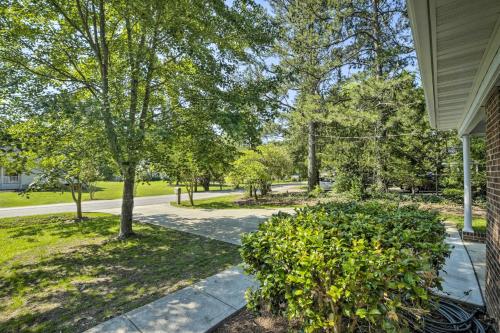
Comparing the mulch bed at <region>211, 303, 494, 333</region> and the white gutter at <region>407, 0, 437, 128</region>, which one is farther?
the mulch bed at <region>211, 303, 494, 333</region>

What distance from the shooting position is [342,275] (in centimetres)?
183

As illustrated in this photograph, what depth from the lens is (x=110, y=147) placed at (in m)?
4.58

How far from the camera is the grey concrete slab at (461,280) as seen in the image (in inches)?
130

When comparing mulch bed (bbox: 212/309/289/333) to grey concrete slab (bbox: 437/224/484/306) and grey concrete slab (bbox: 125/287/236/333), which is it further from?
grey concrete slab (bbox: 437/224/484/306)

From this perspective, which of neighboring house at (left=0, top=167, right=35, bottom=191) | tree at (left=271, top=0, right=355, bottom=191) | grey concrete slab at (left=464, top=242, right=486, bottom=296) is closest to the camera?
grey concrete slab at (left=464, top=242, right=486, bottom=296)

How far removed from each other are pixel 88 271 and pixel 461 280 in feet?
20.3

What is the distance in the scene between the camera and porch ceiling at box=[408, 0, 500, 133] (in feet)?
5.15

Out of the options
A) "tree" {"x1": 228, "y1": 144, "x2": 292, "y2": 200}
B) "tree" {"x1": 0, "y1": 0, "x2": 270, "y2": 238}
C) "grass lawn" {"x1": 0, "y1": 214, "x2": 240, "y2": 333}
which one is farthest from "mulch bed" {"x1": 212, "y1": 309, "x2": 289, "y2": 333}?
"tree" {"x1": 228, "y1": 144, "x2": 292, "y2": 200}

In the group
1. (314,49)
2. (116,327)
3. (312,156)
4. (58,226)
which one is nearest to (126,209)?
(58,226)

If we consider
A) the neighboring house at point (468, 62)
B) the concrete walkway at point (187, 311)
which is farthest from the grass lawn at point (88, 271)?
the neighboring house at point (468, 62)

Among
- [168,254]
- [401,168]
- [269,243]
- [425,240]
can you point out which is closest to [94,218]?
[168,254]

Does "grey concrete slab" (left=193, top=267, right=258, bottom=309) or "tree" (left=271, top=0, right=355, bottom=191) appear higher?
"tree" (left=271, top=0, right=355, bottom=191)

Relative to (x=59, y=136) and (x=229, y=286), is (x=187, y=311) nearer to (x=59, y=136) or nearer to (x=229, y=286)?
(x=229, y=286)

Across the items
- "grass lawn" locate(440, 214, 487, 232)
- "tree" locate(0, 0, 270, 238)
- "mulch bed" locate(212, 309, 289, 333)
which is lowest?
"mulch bed" locate(212, 309, 289, 333)
